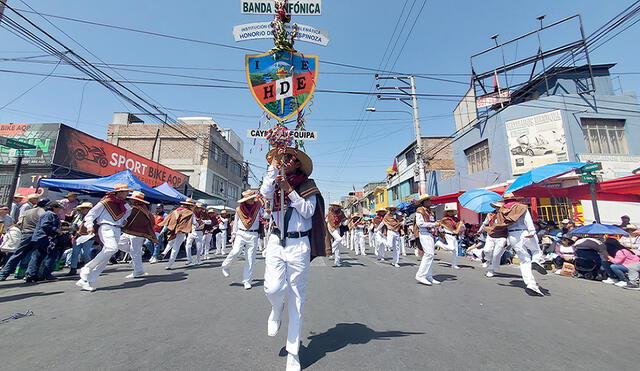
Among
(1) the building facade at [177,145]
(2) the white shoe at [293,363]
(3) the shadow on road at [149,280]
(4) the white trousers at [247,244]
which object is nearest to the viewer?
(2) the white shoe at [293,363]

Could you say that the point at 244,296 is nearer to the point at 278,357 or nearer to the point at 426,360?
the point at 278,357

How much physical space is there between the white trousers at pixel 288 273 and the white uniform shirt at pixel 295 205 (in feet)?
0.50

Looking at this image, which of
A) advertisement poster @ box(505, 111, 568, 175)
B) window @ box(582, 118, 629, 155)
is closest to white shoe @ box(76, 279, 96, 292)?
advertisement poster @ box(505, 111, 568, 175)

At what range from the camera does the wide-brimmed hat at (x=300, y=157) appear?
2.80 m

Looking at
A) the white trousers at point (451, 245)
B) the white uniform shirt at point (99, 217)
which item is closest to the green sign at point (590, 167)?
the white trousers at point (451, 245)

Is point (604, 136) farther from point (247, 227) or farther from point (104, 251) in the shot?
point (104, 251)

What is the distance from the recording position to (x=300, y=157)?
2.90m

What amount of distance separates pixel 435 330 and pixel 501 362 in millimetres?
811

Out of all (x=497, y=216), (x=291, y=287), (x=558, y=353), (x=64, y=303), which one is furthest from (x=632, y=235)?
(x=64, y=303)

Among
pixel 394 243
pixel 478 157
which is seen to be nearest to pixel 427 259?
pixel 394 243

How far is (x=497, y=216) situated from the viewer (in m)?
6.16

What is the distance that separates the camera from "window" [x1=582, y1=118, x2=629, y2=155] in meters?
13.4

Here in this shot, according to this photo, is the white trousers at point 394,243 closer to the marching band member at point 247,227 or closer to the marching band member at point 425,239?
the marching band member at point 425,239

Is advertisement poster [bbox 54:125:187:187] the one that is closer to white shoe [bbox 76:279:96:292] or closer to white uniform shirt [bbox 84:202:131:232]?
white uniform shirt [bbox 84:202:131:232]
